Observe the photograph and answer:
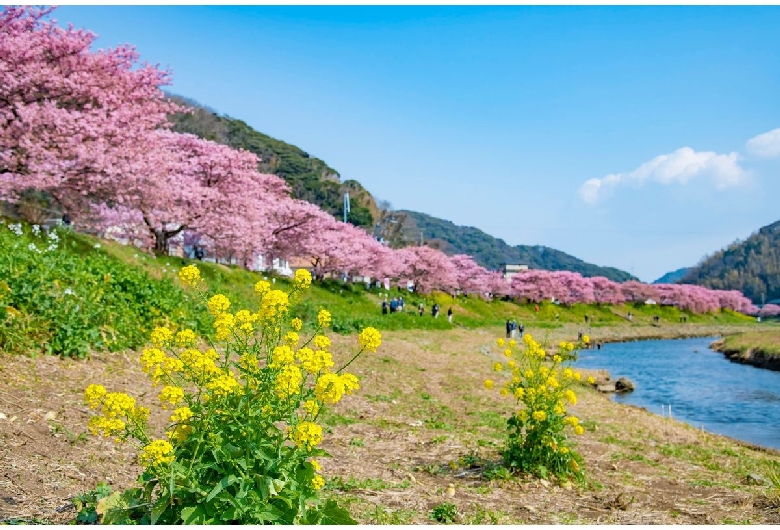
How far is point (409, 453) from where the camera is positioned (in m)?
7.43

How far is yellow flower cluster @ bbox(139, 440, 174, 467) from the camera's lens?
3.10m

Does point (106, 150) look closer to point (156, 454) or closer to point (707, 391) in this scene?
point (156, 454)

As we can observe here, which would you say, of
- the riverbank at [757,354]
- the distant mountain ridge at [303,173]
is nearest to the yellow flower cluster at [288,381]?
the riverbank at [757,354]

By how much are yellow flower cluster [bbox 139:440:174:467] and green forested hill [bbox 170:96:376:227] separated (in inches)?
4157

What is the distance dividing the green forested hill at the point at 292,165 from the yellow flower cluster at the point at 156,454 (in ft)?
346

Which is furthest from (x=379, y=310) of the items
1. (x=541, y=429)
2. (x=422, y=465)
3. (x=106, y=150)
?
(x=541, y=429)

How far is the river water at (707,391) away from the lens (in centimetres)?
1625

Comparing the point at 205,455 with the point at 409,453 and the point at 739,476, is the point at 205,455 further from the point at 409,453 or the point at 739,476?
the point at 739,476

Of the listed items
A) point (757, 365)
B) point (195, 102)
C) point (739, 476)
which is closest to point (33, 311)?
point (739, 476)

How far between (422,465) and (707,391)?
20262mm

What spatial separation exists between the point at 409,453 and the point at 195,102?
16528cm

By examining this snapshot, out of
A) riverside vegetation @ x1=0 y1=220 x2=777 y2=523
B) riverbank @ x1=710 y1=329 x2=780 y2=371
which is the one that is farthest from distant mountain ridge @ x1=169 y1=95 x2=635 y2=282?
riverside vegetation @ x1=0 y1=220 x2=777 y2=523

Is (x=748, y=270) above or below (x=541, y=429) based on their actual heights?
above

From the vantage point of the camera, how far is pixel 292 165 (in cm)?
13350
